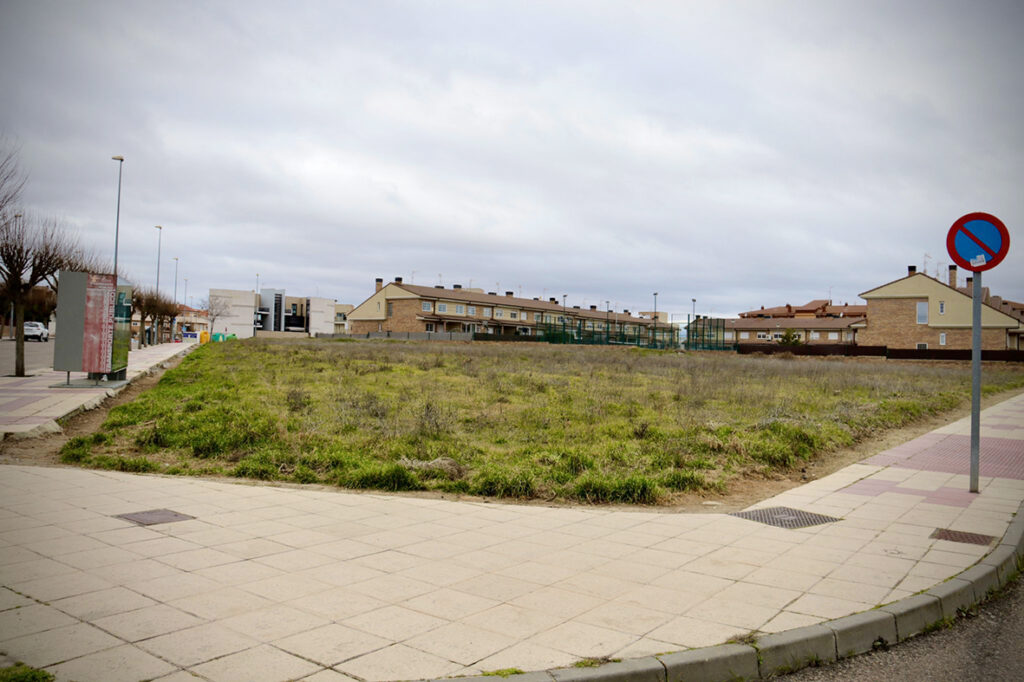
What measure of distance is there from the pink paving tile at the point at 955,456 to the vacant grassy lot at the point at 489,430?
1.00 m

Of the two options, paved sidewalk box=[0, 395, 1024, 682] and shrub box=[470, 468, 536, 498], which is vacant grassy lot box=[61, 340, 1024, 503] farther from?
paved sidewalk box=[0, 395, 1024, 682]

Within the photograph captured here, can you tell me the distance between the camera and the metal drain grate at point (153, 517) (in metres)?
6.11

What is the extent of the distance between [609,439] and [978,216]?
5646 millimetres

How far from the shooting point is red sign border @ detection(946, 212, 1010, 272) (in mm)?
7633

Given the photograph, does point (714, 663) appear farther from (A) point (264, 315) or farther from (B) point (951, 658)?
(A) point (264, 315)

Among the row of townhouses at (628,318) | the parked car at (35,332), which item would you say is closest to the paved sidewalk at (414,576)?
the row of townhouses at (628,318)

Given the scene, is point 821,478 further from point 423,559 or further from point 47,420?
point 47,420

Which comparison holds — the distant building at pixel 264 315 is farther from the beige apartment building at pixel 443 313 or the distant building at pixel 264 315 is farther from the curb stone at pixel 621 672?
the curb stone at pixel 621 672

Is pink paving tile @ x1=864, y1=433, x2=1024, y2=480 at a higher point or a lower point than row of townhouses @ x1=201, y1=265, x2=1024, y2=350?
lower

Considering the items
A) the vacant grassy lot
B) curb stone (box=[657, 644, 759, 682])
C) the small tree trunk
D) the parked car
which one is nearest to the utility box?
the vacant grassy lot

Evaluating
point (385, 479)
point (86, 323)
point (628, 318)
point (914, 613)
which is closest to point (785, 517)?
point (914, 613)

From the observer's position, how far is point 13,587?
4.35 m

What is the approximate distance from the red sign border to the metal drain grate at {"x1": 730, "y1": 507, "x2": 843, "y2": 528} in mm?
3428

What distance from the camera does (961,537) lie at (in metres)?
5.98
